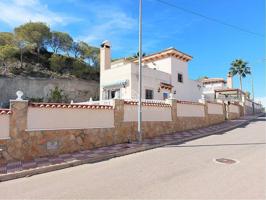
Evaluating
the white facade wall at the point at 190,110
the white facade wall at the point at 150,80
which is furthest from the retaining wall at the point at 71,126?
the white facade wall at the point at 150,80

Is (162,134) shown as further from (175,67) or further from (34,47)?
(34,47)

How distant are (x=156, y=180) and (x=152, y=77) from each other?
53.9 feet

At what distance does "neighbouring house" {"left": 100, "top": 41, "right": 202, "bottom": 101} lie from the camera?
807 inches

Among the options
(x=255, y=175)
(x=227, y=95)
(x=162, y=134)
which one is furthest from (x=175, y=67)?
(x=227, y=95)

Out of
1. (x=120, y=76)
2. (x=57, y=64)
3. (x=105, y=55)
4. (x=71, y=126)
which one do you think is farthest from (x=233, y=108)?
(x=57, y=64)

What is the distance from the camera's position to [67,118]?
10.2m

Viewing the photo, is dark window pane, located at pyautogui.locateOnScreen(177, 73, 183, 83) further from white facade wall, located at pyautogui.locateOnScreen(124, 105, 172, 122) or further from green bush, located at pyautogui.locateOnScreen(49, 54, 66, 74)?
green bush, located at pyautogui.locateOnScreen(49, 54, 66, 74)

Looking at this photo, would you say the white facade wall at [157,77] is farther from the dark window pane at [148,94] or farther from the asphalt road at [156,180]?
the asphalt road at [156,180]

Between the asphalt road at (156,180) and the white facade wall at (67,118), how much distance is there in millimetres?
2535

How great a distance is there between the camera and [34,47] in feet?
124

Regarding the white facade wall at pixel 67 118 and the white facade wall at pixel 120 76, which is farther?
the white facade wall at pixel 120 76

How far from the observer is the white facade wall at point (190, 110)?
16578mm

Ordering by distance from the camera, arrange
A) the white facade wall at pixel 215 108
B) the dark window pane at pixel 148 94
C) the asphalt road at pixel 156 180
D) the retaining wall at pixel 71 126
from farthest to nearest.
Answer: the dark window pane at pixel 148 94, the white facade wall at pixel 215 108, the retaining wall at pixel 71 126, the asphalt road at pixel 156 180

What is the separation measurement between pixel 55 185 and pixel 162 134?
9391 mm
